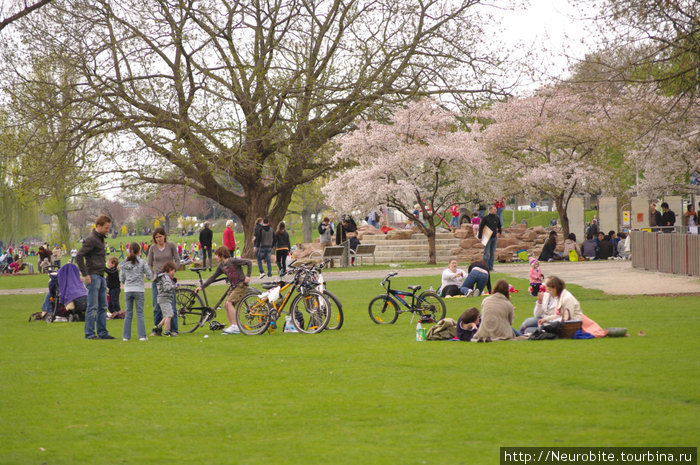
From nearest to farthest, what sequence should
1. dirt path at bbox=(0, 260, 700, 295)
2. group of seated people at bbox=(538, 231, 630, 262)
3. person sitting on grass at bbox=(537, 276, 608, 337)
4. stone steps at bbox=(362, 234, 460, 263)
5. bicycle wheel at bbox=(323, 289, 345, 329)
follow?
1. person sitting on grass at bbox=(537, 276, 608, 337)
2. bicycle wheel at bbox=(323, 289, 345, 329)
3. dirt path at bbox=(0, 260, 700, 295)
4. group of seated people at bbox=(538, 231, 630, 262)
5. stone steps at bbox=(362, 234, 460, 263)

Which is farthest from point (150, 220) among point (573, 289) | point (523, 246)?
point (573, 289)

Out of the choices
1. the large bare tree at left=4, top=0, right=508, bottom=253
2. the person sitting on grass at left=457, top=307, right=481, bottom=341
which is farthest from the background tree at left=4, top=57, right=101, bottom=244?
the person sitting on grass at left=457, top=307, right=481, bottom=341

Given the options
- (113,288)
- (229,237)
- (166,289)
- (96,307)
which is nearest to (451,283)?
(113,288)

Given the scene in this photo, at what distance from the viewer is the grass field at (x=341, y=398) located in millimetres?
6113

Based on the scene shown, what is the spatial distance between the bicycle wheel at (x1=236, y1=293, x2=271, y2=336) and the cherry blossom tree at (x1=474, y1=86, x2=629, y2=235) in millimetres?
26867

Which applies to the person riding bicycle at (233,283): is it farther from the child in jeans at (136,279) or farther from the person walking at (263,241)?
the person walking at (263,241)

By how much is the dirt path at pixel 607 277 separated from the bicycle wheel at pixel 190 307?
946 centimetres

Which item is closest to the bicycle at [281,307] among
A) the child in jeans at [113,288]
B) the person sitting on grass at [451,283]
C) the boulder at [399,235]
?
the child in jeans at [113,288]

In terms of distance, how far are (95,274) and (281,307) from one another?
3.05 m

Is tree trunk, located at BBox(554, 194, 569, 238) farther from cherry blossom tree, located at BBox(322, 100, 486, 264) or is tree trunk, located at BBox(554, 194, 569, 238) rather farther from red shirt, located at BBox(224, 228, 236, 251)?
red shirt, located at BBox(224, 228, 236, 251)

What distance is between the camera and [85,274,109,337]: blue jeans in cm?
1397

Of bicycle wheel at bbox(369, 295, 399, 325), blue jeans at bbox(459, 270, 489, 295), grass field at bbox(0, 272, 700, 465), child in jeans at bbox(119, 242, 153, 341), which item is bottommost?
grass field at bbox(0, 272, 700, 465)

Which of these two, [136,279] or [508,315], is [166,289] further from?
[508,315]

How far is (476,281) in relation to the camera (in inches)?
776
